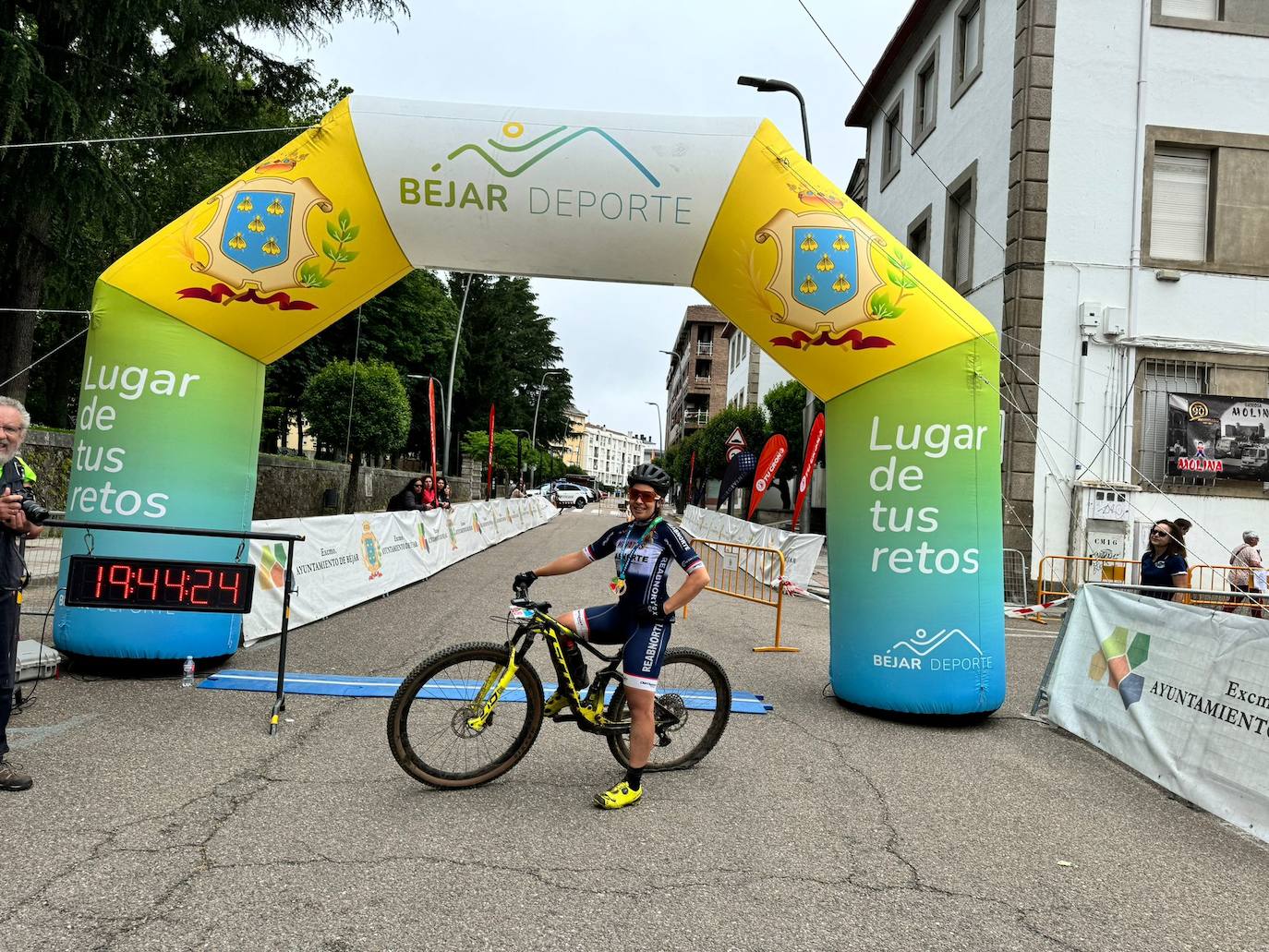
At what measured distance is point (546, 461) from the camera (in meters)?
79.9

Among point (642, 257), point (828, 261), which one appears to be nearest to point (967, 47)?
point (828, 261)

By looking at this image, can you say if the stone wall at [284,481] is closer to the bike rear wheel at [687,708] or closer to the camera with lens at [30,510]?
the camera with lens at [30,510]

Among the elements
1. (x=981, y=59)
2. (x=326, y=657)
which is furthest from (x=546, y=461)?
(x=326, y=657)

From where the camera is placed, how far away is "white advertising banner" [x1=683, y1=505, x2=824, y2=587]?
50.8 feet

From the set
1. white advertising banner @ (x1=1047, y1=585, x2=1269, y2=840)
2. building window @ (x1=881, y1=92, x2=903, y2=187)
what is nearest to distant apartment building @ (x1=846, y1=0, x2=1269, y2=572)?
building window @ (x1=881, y1=92, x2=903, y2=187)

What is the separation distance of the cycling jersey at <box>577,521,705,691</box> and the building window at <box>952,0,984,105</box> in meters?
16.3

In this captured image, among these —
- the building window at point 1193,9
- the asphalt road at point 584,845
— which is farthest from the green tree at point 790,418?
the asphalt road at point 584,845

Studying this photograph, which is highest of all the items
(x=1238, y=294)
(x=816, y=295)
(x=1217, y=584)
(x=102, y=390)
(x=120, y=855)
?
(x=1238, y=294)

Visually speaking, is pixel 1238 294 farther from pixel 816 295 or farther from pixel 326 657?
pixel 326 657

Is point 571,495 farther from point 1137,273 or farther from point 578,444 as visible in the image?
point 578,444

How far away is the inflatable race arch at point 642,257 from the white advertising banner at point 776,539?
5726 millimetres

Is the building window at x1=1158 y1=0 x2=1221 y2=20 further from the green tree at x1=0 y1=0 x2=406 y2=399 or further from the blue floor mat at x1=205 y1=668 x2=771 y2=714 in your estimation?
the blue floor mat at x1=205 y1=668 x2=771 y2=714

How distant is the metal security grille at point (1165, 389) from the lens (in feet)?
50.0

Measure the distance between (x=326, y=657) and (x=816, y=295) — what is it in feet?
17.5
